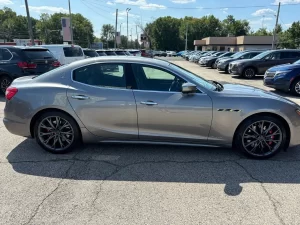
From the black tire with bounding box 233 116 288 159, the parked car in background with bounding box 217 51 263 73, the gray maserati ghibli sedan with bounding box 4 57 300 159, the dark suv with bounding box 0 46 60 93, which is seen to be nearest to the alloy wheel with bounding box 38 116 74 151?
the gray maserati ghibli sedan with bounding box 4 57 300 159

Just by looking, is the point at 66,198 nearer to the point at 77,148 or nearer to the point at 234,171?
the point at 77,148

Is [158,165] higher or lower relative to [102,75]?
lower

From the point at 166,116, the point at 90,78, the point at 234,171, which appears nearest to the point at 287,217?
the point at 234,171

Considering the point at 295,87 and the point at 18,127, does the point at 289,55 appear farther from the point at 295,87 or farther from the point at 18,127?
the point at 18,127

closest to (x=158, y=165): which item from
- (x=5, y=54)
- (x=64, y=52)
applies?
(x=5, y=54)

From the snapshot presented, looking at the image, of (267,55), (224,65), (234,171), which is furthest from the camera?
(224,65)

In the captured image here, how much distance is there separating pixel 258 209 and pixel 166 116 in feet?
5.69

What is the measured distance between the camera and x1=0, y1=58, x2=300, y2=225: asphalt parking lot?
9.20 feet

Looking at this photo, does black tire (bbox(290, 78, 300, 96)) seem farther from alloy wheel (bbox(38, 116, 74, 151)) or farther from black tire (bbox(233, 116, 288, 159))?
alloy wheel (bbox(38, 116, 74, 151))

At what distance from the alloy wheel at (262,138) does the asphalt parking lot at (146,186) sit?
0.20 m

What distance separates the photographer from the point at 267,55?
15.0 metres

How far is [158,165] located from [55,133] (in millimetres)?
1713

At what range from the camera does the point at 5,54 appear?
947cm

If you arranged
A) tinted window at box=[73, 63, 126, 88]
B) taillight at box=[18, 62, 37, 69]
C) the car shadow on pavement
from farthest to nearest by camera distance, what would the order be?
taillight at box=[18, 62, 37, 69], tinted window at box=[73, 63, 126, 88], the car shadow on pavement
